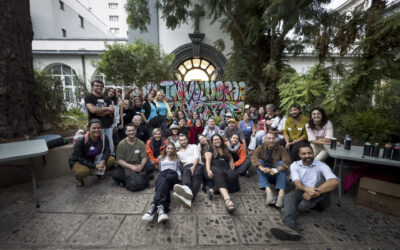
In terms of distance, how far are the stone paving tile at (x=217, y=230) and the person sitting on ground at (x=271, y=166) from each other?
98 cm

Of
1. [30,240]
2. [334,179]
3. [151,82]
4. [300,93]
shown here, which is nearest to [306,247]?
[334,179]

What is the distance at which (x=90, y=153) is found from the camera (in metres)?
3.80

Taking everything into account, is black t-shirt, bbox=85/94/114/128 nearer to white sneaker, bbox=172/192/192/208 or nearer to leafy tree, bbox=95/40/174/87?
white sneaker, bbox=172/192/192/208

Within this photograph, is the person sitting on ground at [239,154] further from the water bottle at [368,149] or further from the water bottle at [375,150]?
the water bottle at [375,150]

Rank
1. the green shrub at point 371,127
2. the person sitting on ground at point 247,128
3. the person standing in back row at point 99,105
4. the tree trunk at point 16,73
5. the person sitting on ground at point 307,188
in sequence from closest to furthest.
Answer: the person sitting on ground at point 307,188 → the tree trunk at point 16,73 → the person standing in back row at point 99,105 → the green shrub at point 371,127 → the person sitting on ground at point 247,128

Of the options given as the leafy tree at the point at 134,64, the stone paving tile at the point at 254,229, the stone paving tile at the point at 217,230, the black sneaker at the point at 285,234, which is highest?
the leafy tree at the point at 134,64

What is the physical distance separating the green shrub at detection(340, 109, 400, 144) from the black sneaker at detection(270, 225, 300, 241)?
4.62 m

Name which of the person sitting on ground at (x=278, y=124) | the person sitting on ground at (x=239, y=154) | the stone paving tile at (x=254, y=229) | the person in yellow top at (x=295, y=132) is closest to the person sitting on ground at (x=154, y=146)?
the person sitting on ground at (x=239, y=154)

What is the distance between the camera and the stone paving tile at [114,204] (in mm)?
3008

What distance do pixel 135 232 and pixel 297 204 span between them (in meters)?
2.64

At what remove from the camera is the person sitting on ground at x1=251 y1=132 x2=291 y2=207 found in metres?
3.33

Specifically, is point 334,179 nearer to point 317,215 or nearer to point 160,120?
point 317,215

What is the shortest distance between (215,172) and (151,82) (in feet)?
32.7

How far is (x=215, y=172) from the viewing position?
3539mm
